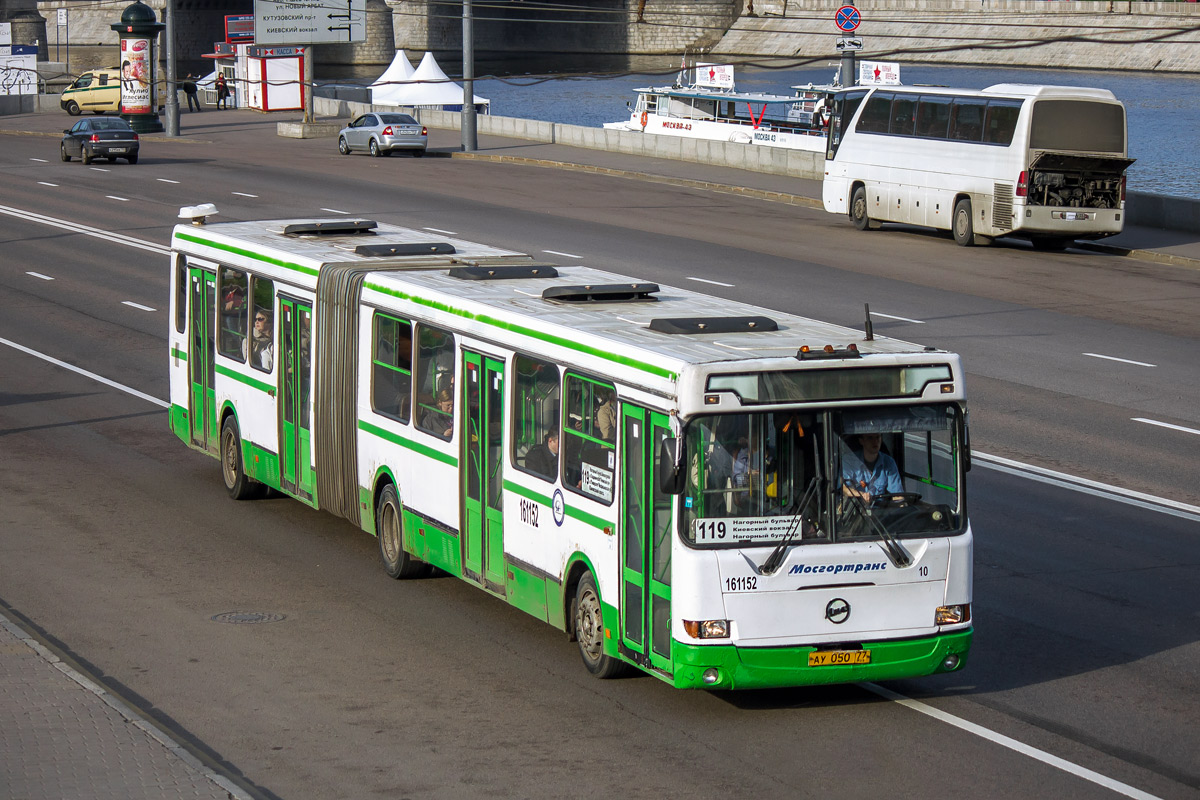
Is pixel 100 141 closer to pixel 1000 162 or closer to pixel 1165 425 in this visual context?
pixel 1000 162

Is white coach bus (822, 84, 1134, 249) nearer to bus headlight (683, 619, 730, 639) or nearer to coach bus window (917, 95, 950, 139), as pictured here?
coach bus window (917, 95, 950, 139)

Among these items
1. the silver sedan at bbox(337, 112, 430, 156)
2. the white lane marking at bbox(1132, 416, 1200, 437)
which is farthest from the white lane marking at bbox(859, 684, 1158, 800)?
the silver sedan at bbox(337, 112, 430, 156)

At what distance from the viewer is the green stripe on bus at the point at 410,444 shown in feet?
38.3

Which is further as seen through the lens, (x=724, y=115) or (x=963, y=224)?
(x=724, y=115)

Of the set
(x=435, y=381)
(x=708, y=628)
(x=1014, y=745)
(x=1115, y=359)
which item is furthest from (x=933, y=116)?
(x=708, y=628)

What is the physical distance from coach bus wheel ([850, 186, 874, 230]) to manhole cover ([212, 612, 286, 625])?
28.1 metres

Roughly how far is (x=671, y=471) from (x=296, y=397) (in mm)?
5976

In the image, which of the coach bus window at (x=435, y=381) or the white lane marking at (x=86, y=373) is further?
the white lane marking at (x=86, y=373)

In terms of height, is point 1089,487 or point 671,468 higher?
point 671,468

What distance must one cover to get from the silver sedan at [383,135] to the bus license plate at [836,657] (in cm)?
4494

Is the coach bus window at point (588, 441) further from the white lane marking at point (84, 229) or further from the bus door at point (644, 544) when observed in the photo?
the white lane marking at point (84, 229)

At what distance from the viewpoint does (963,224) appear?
35250 millimetres

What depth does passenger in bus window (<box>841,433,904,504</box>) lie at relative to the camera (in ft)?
30.0

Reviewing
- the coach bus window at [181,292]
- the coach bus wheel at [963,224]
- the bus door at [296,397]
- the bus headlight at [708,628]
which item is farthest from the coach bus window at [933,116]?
the bus headlight at [708,628]
